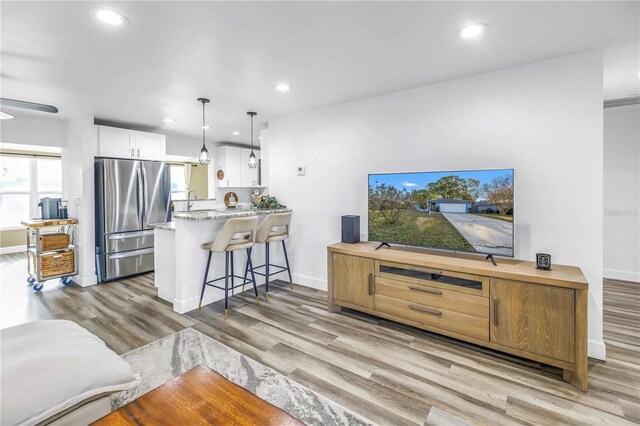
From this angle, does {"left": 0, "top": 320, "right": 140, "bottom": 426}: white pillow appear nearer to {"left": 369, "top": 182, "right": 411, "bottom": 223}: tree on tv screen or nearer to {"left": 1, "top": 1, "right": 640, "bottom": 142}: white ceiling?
{"left": 1, "top": 1, "right": 640, "bottom": 142}: white ceiling

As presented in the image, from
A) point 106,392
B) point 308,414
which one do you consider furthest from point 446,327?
point 106,392

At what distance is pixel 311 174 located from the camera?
4145mm

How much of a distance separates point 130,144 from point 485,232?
5050mm

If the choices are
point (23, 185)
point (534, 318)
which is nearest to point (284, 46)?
point (534, 318)

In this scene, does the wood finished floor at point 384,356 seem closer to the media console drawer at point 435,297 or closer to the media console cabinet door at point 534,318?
the media console cabinet door at point 534,318

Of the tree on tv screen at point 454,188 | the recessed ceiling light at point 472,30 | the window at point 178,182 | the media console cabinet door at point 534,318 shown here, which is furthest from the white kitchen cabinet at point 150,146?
the media console cabinet door at point 534,318

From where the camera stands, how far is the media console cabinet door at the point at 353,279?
10.1 ft

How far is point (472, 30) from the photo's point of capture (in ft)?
6.89

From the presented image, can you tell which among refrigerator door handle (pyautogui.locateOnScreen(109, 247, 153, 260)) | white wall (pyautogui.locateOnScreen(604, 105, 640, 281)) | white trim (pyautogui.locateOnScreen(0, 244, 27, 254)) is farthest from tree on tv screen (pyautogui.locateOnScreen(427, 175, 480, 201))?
white trim (pyautogui.locateOnScreen(0, 244, 27, 254))

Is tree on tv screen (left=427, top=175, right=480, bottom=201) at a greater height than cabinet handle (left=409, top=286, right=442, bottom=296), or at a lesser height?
greater

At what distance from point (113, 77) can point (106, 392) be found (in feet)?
8.97

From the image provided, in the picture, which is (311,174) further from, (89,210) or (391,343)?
(89,210)

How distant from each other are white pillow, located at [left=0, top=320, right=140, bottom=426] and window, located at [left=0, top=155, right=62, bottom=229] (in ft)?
22.2

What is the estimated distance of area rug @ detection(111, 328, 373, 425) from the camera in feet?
6.11
